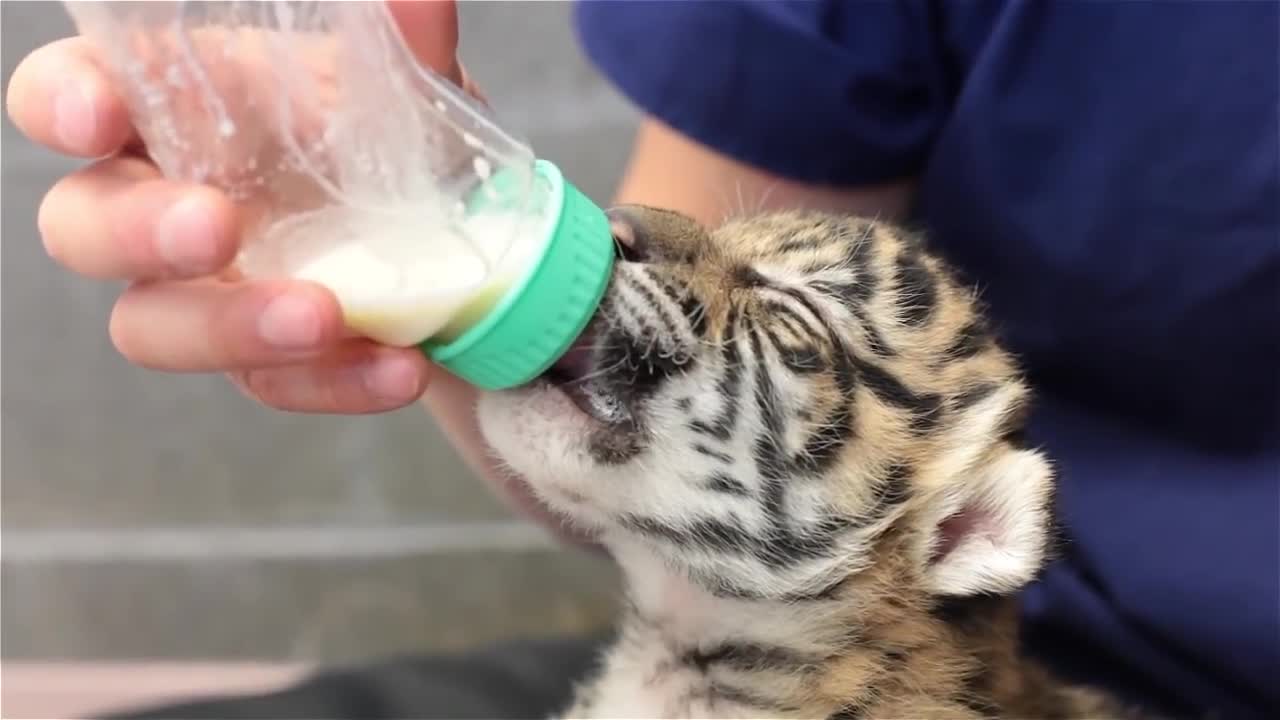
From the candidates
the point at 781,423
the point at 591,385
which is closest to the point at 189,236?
the point at 591,385

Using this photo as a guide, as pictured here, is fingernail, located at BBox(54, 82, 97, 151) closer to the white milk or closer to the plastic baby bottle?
the plastic baby bottle

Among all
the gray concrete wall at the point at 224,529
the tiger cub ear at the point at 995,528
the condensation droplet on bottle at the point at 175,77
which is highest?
the condensation droplet on bottle at the point at 175,77

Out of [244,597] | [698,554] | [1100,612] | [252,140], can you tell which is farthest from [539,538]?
[252,140]

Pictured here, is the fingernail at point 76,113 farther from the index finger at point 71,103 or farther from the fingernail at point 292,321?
the fingernail at point 292,321

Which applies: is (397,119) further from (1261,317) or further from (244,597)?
(244,597)

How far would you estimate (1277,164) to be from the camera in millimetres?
1367

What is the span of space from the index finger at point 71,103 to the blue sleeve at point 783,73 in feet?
2.54

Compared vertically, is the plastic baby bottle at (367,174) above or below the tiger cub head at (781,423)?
above

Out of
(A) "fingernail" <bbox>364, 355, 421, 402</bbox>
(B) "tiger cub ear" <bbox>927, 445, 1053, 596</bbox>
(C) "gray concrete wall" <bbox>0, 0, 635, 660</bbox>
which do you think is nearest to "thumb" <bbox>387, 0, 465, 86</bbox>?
(A) "fingernail" <bbox>364, 355, 421, 402</bbox>

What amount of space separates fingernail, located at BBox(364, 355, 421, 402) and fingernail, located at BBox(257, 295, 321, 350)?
0.11m

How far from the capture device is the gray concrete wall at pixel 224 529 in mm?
2350

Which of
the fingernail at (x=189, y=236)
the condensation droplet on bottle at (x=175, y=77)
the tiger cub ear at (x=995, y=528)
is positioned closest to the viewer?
the fingernail at (x=189, y=236)

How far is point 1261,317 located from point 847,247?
2.21 feet

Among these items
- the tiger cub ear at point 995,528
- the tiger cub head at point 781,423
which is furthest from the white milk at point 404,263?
the tiger cub ear at point 995,528
